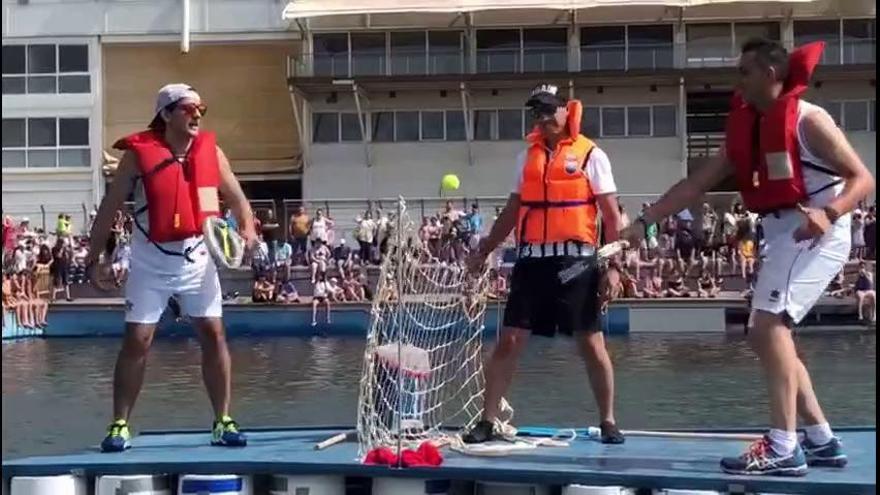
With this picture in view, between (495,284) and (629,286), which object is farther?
(629,286)

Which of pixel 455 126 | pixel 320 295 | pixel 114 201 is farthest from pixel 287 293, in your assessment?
pixel 114 201

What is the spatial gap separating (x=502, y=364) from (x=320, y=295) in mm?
22428

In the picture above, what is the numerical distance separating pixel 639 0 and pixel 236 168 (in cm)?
1383

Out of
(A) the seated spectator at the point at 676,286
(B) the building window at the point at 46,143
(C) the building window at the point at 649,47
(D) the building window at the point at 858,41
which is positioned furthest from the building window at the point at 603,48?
(B) the building window at the point at 46,143

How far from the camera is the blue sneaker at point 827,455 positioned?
6855 millimetres

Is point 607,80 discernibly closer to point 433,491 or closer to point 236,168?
point 236,168

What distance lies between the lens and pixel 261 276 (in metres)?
31.8

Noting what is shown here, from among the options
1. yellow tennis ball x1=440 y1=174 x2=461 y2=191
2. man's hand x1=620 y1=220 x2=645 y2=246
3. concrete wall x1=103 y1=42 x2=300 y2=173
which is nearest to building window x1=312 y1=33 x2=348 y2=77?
concrete wall x1=103 y1=42 x2=300 y2=173

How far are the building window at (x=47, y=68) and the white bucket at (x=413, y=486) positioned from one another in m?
43.8

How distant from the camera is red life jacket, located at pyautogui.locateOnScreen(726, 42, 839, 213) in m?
6.68

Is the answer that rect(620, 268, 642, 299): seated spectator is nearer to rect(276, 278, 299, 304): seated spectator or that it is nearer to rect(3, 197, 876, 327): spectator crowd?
rect(3, 197, 876, 327): spectator crowd

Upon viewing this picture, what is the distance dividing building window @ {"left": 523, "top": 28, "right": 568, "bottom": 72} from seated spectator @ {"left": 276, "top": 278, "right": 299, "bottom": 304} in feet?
54.0

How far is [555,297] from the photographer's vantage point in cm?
783

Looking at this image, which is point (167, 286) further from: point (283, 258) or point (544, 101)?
point (283, 258)
